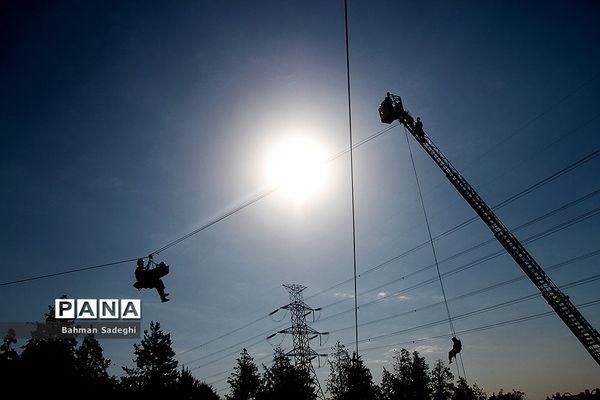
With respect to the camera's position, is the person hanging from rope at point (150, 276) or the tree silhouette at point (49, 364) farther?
the tree silhouette at point (49, 364)

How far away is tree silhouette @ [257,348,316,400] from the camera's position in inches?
1465

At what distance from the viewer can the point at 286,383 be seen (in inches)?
1481

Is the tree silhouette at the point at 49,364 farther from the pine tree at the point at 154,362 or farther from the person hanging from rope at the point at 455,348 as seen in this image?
the person hanging from rope at the point at 455,348

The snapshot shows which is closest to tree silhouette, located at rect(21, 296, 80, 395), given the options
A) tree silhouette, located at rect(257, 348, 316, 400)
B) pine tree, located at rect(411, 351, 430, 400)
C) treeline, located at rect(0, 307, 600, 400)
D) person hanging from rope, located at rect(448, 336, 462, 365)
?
treeline, located at rect(0, 307, 600, 400)

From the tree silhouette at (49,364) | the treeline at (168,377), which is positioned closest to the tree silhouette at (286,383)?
the treeline at (168,377)

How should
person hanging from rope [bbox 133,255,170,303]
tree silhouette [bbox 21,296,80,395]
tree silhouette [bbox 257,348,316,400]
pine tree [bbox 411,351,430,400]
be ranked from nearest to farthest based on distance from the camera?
person hanging from rope [bbox 133,255,170,303], tree silhouette [bbox 21,296,80,395], tree silhouette [bbox 257,348,316,400], pine tree [bbox 411,351,430,400]

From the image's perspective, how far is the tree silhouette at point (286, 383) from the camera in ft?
122

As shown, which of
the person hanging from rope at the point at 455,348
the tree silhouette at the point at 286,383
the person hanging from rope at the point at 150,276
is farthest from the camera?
the tree silhouette at the point at 286,383

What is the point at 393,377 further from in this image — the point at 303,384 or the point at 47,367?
the point at 47,367

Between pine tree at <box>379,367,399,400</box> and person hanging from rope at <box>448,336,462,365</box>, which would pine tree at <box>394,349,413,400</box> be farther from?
person hanging from rope at <box>448,336,462,365</box>

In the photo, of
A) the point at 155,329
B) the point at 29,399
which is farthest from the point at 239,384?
the point at 29,399

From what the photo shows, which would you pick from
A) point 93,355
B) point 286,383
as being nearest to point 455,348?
point 286,383

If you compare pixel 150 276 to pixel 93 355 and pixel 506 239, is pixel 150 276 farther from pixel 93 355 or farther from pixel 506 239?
pixel 93 355

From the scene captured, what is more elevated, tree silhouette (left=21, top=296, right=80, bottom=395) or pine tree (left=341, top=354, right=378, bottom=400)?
tree silhouette (left=21, top=296, right=80, bottom=395)
